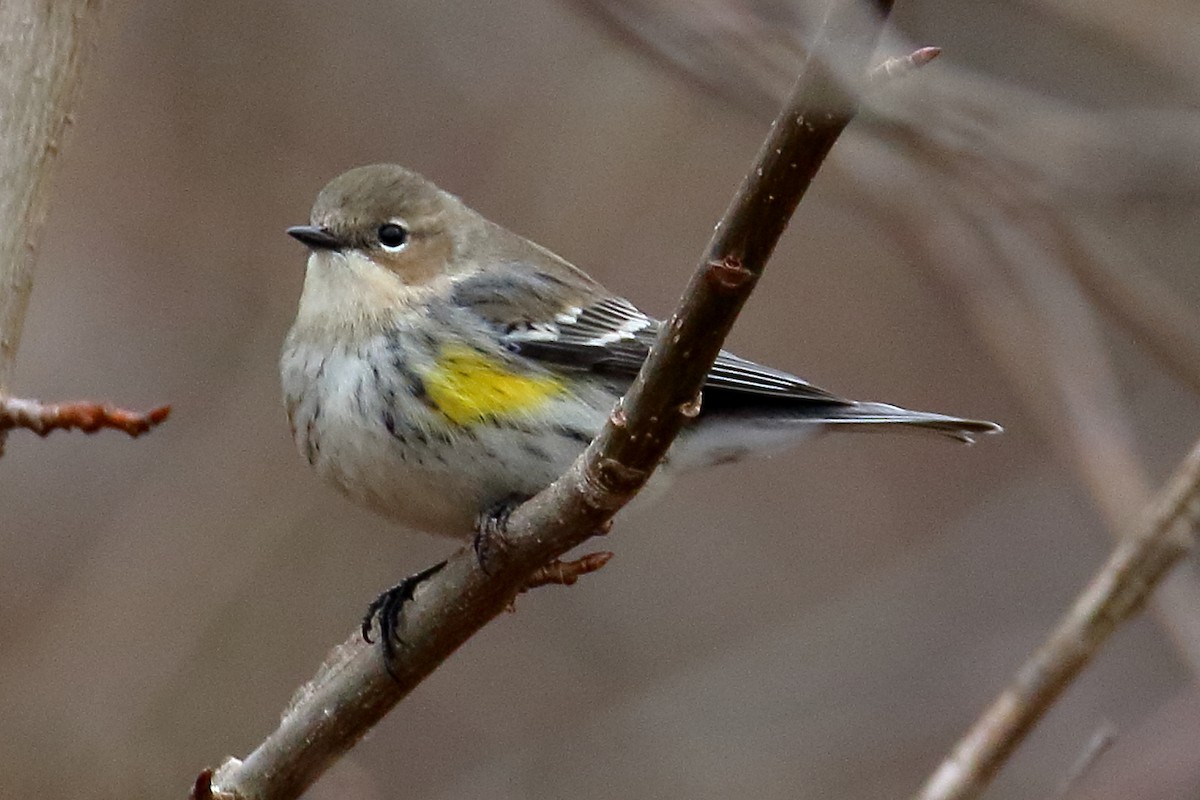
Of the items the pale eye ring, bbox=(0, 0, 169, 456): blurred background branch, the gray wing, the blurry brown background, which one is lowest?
the blurry brown background

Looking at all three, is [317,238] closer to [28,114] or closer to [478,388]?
[478,388]

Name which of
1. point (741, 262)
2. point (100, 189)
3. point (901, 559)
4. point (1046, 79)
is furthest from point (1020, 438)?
point (741, 262)

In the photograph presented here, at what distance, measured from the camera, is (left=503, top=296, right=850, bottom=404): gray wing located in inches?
157

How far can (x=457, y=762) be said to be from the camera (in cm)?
651

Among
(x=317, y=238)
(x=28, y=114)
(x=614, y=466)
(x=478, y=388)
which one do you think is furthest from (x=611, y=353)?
(x=28, y=114)

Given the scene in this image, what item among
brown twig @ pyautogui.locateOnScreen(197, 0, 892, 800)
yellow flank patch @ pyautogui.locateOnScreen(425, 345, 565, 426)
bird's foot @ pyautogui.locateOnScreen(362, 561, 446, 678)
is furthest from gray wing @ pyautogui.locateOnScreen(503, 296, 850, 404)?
brown twig @ pyautogui.locateOnScreen(197, 0, 892, 800)

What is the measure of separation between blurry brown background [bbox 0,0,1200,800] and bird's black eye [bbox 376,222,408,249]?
162cm

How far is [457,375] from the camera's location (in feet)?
12.7

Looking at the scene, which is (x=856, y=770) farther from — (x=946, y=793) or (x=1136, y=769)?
(x=946, y=793)

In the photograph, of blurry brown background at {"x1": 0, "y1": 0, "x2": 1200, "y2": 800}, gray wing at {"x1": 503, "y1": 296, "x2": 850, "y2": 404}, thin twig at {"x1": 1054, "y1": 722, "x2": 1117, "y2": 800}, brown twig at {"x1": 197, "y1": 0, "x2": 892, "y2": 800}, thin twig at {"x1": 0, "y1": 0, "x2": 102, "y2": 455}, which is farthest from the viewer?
blurry brown background at {"x1": 0, "y1": 0, "x2": 1200, "y2": 800}

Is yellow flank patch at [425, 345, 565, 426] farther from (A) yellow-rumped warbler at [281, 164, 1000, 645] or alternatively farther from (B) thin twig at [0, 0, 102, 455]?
(B) thin twig at [0, 0, 102, 455]

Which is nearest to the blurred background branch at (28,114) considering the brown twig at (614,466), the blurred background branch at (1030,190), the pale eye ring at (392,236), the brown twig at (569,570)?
the brown twig at (614,466)

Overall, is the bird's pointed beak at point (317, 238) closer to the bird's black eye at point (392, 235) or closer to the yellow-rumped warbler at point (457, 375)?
the yellow-rumped warbler at point (457, 375)

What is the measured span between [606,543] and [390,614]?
3.83 m
